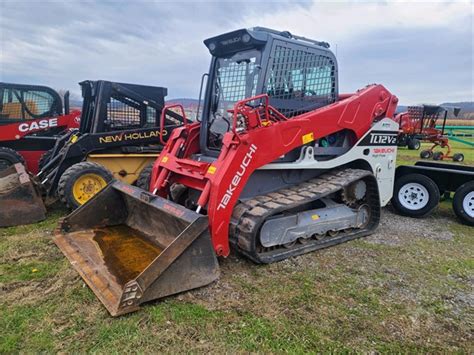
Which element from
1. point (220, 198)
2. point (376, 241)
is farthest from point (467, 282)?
point (220, 198)

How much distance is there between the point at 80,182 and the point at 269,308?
4.03 meters

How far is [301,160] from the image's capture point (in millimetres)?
4844

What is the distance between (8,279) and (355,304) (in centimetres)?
335

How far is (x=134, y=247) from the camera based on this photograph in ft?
13.8

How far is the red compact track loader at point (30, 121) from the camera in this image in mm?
8875

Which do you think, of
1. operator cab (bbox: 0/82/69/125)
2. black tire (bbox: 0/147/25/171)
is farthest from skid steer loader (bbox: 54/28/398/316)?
operator cab (bbox: 0/82/69/125)

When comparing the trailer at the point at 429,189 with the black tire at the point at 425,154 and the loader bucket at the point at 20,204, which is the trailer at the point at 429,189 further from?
the black tire at the point at 425,154

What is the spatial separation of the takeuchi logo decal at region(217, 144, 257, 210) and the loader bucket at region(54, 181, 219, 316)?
450 mm

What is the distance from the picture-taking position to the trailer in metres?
6.14

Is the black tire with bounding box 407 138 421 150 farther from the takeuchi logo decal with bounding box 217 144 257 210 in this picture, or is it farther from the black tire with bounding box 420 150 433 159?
the takeuchi logo decal with bounding box 217 144 257 210

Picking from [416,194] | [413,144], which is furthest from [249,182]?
[413,144]

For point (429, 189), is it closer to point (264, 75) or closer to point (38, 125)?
point (264, 75)

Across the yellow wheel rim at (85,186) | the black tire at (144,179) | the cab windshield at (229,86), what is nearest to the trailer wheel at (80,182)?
the yellow wheel rim at (85,186)

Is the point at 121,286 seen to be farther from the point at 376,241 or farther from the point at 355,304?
the point at 376,241
